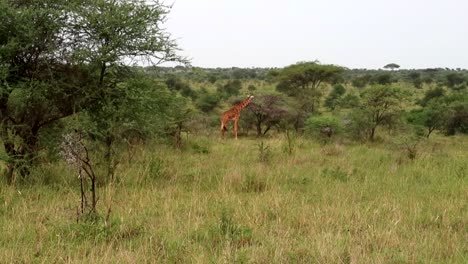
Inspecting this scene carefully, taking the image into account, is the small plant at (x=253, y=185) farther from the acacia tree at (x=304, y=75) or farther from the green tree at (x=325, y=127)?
the acacia tree at (x=304, y=75)

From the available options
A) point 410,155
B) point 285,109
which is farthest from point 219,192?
point 285,109

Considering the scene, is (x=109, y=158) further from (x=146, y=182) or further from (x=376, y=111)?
(x=376, y=111)

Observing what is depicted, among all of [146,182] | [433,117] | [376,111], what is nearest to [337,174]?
[146,182]

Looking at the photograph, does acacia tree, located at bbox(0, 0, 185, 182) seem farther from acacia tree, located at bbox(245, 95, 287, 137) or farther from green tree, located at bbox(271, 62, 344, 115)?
green tree, located at bbox(271, 62, 344, 115)

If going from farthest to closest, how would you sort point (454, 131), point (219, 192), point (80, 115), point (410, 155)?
1. point (454, 131)
2. point (410, 155)
3. point (80, 115)
4. point (219, 192)

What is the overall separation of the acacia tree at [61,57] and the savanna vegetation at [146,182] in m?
0.02

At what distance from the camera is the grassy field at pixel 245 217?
3.60 m

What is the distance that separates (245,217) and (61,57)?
3.79 metres

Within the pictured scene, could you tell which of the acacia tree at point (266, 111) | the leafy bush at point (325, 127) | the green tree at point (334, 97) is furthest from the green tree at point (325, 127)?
the green tree at point (334, 97)

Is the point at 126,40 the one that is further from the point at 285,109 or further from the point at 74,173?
the point at 285,109

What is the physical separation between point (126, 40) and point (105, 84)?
2.49ft

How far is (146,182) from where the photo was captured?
6766 mm

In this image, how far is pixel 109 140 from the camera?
820cm

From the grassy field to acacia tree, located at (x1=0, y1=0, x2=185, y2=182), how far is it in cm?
86
